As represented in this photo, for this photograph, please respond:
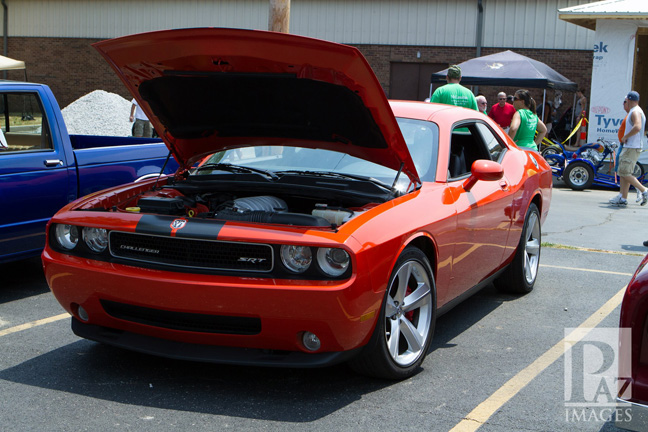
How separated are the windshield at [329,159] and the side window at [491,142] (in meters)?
0.88

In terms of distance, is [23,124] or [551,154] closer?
[23,124]

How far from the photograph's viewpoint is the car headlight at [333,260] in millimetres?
3777

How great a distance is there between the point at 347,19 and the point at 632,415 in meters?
25.2

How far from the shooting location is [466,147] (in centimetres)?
593

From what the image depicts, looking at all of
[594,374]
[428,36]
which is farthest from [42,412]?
[428,36]

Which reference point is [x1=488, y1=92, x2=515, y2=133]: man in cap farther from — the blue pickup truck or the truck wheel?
the blue pickup truck

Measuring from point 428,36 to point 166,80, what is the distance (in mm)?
22465

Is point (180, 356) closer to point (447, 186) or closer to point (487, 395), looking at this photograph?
point (487, 395)

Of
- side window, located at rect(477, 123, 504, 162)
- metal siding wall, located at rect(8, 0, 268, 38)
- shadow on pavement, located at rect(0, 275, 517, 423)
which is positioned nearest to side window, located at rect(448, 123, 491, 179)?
side window, located at rect(477, 123, 504, 162)

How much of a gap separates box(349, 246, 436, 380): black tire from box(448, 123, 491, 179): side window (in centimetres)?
142

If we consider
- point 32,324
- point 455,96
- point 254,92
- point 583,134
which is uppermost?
point 455,96

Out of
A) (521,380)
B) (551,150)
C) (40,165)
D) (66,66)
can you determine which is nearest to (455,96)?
(40,165)

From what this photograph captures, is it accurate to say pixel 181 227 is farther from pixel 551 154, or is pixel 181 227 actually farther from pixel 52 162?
pixel 551 154

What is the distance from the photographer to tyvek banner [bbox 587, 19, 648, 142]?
17.2m
